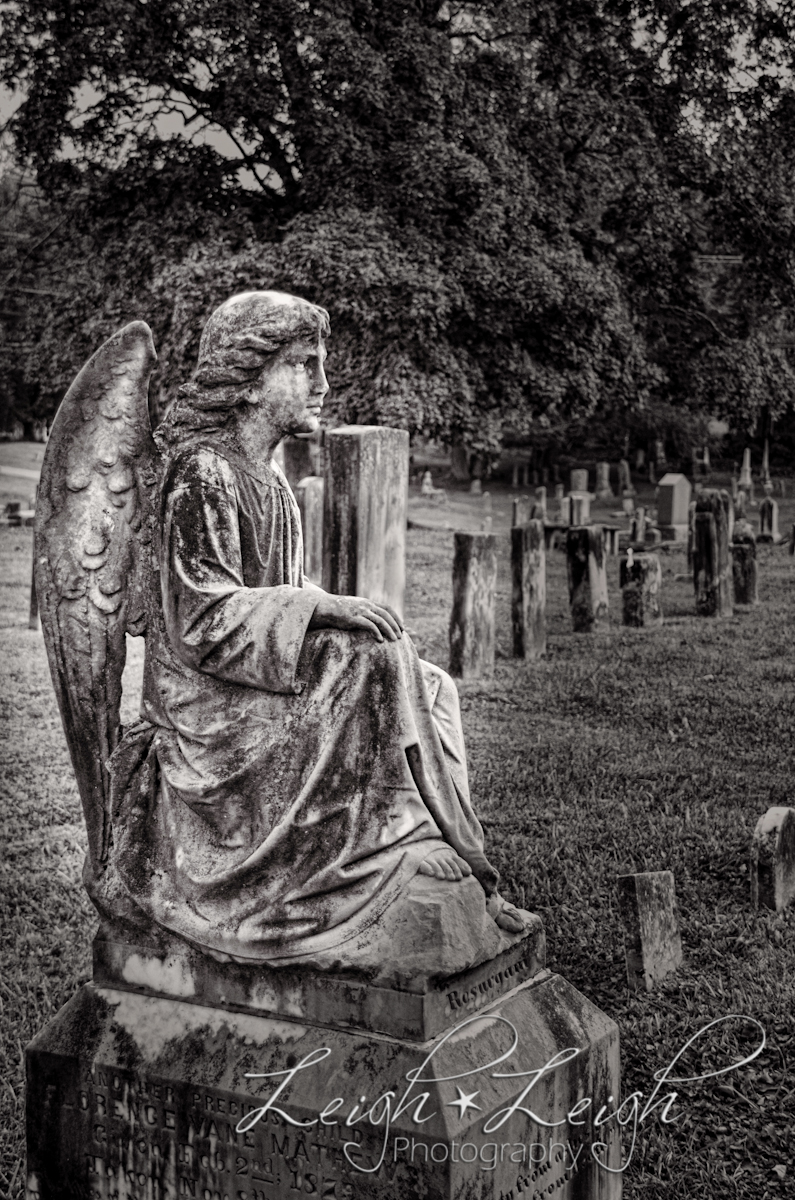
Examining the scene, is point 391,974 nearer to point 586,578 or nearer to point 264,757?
point 264,757

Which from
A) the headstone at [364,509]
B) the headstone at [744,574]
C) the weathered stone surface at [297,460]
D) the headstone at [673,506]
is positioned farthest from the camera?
the headstone at [673,506]

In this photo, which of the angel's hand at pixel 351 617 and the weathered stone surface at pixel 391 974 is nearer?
the weathered stone surface at pixel 391 974

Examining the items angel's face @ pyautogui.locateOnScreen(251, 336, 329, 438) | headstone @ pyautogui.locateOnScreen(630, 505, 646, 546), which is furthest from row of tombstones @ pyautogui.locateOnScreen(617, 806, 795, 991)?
headstone @ pyautogui.locateOnScreen(630, 505, 646, 546)

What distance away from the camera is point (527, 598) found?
40.4ft

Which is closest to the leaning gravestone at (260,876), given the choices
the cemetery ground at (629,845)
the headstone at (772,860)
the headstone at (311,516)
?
the cemetery ground at (629,845)

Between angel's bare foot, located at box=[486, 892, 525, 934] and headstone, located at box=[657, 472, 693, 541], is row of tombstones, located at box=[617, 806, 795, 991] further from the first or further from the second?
headstone, located at box=[657, 472, 693, 541]

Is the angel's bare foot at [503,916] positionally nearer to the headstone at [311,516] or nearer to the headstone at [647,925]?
the headstone at [647,925]

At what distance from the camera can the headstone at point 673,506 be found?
22906 millimetres

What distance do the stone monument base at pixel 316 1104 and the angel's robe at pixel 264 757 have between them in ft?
0.90

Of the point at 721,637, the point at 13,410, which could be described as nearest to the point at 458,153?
the point at 721,637

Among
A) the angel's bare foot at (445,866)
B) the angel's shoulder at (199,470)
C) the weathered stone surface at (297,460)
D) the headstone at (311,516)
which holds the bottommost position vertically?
the angel's bare foot at (445,866)

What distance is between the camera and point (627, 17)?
21375 mm

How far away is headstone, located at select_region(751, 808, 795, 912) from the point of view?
5992 millimetres

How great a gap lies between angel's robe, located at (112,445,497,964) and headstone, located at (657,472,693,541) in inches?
784
